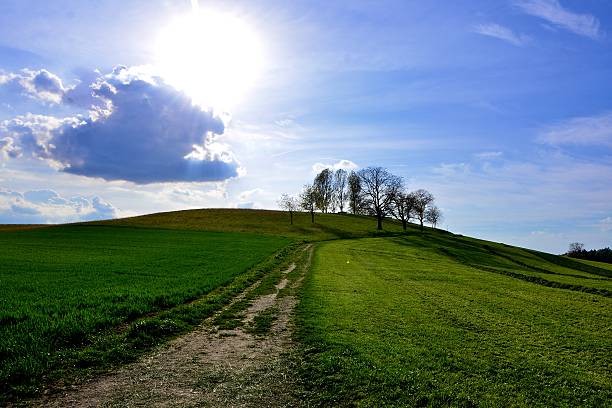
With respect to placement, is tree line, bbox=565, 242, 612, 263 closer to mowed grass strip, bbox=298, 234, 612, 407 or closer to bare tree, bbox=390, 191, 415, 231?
bare tree, bbox=390, 191, 415, 231

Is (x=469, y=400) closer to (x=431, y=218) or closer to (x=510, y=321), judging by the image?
(x=510, y=321)

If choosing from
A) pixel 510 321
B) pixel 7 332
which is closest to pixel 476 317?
pixel 510 321

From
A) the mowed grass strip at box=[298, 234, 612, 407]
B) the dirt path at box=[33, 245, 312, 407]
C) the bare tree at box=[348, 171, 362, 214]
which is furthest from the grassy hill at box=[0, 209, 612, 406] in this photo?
the bare tree at box=[348, 171, 362, 214]

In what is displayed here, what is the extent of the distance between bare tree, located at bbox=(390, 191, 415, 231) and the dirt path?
96551mm

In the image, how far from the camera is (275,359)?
39.5 feet

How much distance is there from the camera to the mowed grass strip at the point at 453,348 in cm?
946

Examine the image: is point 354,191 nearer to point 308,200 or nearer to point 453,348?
point 308,200

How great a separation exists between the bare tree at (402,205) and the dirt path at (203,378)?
96551 millimetres

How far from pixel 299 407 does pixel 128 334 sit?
26.2ft

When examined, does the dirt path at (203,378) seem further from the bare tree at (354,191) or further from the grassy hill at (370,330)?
the bare tree at (354,191)

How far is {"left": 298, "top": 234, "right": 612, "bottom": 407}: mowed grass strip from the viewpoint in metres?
9.46

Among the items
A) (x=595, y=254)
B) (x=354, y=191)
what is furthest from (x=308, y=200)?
(x=595, y=254)

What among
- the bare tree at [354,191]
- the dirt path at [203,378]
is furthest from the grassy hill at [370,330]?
the bare tree at [354,191]

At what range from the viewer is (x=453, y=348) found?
13.0 m
